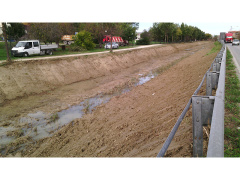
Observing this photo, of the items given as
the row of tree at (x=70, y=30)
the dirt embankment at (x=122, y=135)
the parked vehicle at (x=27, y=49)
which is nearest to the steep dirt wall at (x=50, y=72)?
the parked vehicle at (x=27, y=49)

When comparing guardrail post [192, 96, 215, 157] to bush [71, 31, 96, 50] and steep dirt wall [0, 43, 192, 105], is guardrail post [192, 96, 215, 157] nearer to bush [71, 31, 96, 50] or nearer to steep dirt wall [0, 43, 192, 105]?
steep dirt wall [0, 43, 192, 105]

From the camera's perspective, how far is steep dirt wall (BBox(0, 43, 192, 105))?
13.0 metres

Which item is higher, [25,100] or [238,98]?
[238,98]

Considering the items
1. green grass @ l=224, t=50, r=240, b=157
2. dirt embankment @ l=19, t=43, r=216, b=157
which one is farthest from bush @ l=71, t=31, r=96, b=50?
green grass @ l=224, t=50, r=240, b=157

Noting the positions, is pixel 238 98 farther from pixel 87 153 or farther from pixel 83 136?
pixel 83 136

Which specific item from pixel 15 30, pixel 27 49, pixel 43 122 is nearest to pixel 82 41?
pixel 15 30

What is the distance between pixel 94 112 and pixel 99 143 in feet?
11.3

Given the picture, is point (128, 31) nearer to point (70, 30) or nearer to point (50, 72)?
point (70, 30)

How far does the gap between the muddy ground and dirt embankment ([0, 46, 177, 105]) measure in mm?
61

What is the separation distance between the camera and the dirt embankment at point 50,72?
1297cm

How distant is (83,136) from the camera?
6914 millimetres

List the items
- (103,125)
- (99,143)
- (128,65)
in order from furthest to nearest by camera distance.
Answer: (128,65) < (103,125) < (99,143)

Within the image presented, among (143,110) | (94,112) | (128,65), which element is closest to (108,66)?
(128,65)

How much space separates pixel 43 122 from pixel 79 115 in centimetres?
168
